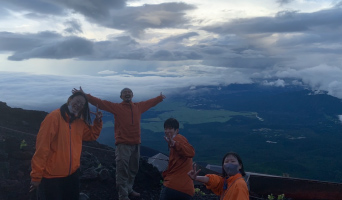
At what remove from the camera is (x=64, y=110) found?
4.39m

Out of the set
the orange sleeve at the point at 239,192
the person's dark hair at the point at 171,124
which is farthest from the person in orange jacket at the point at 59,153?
the orange sleeve at the point at 239,192

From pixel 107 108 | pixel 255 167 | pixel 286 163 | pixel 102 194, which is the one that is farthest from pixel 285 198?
pixel 286 163

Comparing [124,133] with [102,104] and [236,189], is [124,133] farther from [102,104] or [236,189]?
[236,189]

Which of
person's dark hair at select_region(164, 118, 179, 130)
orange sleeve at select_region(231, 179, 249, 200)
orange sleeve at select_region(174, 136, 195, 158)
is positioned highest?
person's dark hair at select_region(164, 118, 179, 130)

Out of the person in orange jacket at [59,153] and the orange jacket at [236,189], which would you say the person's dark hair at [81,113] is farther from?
the orange jacket at [236,189]

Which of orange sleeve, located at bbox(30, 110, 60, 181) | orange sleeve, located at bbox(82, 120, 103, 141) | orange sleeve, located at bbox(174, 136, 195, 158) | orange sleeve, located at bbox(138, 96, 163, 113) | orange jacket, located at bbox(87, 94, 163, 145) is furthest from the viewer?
orange sleeve, located at bbox(138, 96, 163, 113)

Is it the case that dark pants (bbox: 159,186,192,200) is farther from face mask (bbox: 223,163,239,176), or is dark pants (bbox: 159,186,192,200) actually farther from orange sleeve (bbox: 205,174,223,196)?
face mask (bbox: 223,163,239,176)

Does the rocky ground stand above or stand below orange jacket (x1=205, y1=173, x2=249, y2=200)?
below

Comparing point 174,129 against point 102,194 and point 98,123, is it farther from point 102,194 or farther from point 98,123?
point 102,194

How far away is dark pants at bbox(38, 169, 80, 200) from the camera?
4266 millimetres

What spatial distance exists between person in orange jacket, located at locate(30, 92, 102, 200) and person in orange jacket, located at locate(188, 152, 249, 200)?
1.60m

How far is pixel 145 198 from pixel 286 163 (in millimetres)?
82533

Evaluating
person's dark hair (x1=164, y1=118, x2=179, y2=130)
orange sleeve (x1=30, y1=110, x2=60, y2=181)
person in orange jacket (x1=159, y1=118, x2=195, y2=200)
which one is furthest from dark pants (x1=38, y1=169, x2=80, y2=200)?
person's dark hair (x1=164, y1=118, x2=179, y2=130)

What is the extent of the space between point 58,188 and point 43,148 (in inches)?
22.9
